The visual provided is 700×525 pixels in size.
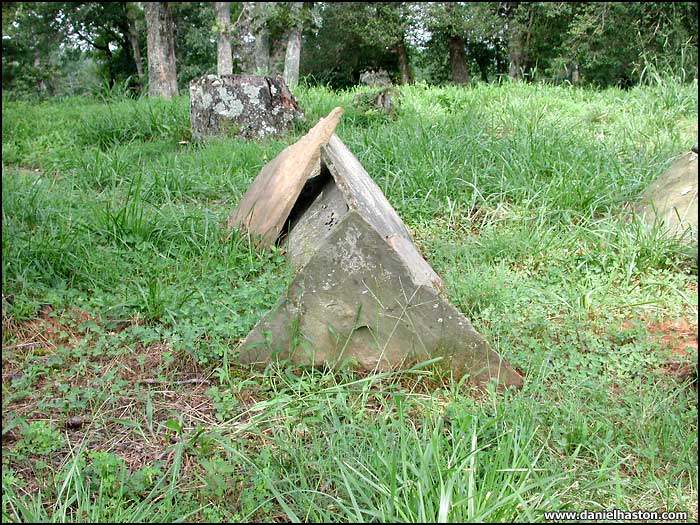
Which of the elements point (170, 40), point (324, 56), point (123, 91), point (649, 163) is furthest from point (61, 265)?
point (324, 56)

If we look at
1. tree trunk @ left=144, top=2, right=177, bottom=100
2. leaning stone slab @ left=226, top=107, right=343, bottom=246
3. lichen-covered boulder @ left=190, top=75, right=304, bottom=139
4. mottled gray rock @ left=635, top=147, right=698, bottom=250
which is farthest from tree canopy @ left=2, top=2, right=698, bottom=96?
mottled gray rock @ left=635, top=147, right=698, bottom=250

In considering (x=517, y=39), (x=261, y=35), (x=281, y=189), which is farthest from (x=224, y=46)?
(x=517, y=39)

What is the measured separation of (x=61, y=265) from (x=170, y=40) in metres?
10.4

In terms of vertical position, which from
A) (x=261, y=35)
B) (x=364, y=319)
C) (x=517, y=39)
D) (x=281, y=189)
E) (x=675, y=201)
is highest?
(x=261, y=35)

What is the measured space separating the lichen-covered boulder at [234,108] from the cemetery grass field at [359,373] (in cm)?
78

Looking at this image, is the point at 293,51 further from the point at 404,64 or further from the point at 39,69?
the point at 39,69

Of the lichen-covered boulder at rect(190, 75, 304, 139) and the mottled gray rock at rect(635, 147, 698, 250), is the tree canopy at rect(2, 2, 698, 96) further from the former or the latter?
the mottled gray rock at rect(635, 147, 698, 250)

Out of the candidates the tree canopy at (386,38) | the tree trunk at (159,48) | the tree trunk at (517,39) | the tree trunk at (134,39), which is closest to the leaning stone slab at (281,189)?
A: the tree canopy at (386,38)

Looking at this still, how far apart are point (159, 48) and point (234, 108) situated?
6892mm

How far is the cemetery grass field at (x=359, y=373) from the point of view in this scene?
202 cm

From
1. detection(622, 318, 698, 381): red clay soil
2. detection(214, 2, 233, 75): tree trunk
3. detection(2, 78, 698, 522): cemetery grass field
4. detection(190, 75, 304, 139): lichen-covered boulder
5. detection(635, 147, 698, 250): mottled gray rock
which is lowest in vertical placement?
detection(622, 318, 698, 381): red clay soil

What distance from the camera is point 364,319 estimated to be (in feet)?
9.02

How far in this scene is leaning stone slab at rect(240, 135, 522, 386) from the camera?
8.84ft

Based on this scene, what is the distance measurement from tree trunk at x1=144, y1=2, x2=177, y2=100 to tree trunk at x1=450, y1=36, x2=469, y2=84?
9.81 m
